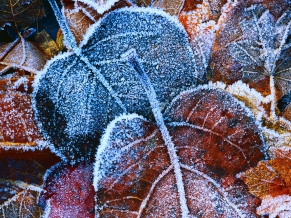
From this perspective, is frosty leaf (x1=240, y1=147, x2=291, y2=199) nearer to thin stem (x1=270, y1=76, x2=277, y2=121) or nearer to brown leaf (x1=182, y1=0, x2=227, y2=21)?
thin stem (x1=270, y1=76, x2=277, y2=121)

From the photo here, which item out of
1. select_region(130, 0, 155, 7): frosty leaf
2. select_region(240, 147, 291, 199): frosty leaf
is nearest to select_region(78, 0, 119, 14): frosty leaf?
select_region(130, 0, 155, 7): frosty leaf

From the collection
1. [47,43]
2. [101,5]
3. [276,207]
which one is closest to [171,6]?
[101,5]

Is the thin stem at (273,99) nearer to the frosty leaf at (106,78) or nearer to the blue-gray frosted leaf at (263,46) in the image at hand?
the blue-gray frosted leaf at (263,46)

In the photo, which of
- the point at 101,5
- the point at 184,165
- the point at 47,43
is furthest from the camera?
the point at 47,43

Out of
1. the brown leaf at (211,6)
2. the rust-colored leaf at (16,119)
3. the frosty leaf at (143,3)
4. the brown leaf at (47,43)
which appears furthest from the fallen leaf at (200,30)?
the rust-colored leaf at (16,119)

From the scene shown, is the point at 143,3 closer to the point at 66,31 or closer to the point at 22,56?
the point at 66,31

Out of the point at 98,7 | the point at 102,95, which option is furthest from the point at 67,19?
the point at 102,95
